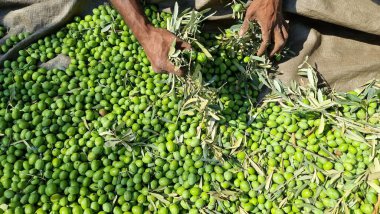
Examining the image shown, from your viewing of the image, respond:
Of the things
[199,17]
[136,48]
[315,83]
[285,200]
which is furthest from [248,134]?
[136,48]

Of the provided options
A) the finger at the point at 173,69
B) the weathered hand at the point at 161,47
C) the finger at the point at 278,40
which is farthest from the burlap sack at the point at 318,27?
the finger at the point at 173,69

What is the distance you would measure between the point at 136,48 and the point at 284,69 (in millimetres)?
1562

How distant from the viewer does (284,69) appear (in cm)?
367

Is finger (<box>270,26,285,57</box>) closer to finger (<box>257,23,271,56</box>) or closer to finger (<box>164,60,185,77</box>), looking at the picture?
finger (<box>257,23,271,56</box>)

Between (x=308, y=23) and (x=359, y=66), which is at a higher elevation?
(x=308, y=23)

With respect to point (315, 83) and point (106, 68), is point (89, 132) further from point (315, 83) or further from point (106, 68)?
point (315, 83)

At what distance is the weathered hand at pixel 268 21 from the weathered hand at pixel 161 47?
782 mm

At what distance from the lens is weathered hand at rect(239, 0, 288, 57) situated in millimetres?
3295

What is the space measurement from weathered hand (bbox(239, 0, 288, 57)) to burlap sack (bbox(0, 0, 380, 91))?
32cm

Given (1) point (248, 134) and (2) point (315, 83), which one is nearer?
(1) point (248, 134)

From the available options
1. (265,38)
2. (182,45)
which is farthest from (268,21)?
(182,45)

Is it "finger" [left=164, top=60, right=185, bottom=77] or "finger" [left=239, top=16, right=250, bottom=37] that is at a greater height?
"finger" [left=239, top=16, right=250, bottom=37]

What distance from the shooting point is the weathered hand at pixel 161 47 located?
2906 mm

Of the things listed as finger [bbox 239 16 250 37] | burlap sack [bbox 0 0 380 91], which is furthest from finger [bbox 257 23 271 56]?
burlap sack [bbox 0 0 380 91]
